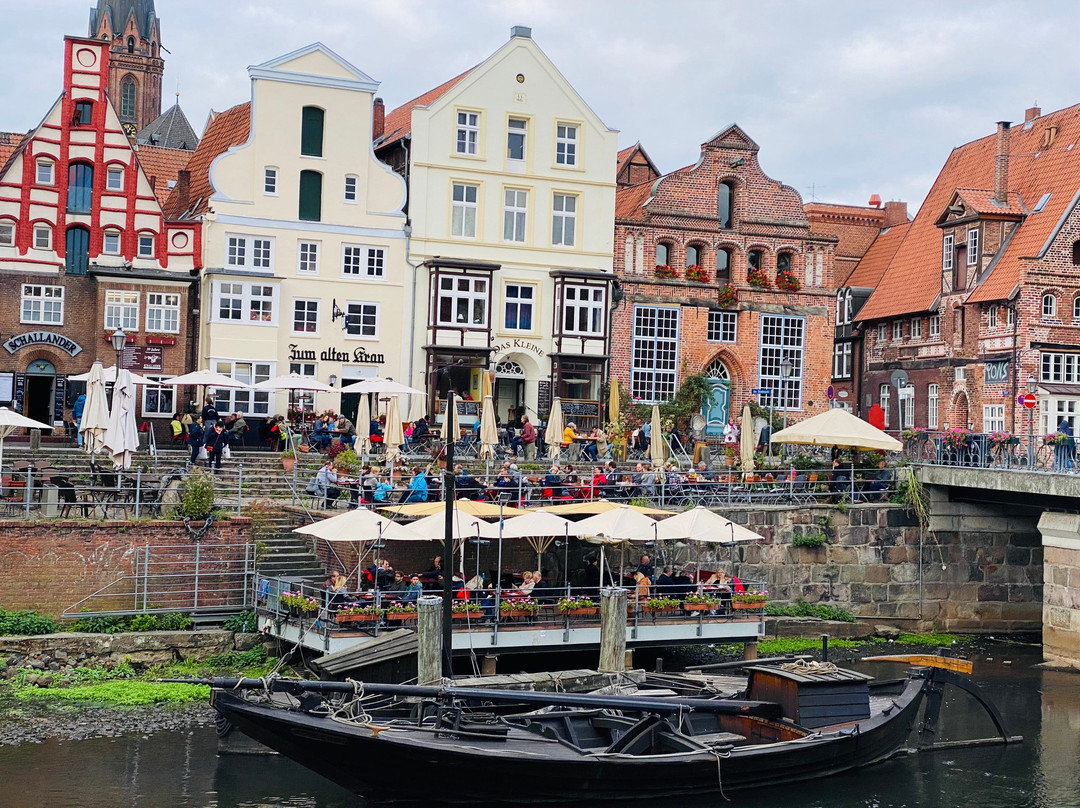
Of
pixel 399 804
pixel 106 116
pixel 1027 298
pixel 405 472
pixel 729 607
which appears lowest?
pixel 399 804

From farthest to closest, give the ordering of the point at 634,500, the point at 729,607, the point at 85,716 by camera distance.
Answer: the point at 634,500 → the point at 729,607 → the point at 85,716

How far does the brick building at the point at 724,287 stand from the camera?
156 ft

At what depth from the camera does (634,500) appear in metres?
33.9

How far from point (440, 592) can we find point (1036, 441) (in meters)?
16.1

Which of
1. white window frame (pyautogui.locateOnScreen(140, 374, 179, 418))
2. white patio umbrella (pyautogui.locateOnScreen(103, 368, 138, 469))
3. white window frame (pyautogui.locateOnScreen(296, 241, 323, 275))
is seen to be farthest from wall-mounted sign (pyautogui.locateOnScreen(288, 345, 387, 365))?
white patio umbrella (pyautogui.locateOnScreen(103, 368, 138, 469))

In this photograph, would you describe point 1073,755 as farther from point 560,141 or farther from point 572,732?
point 560,141

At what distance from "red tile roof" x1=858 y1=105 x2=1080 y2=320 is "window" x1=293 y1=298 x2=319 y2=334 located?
73.0 feet

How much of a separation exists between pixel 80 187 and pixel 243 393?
7.67 metres

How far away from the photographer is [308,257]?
142 feet

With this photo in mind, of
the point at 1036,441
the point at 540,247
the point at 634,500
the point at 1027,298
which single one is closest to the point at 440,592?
the point at 634,500

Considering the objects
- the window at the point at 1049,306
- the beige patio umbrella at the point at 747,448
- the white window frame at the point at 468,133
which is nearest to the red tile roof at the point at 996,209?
the window at the point at 1049,306

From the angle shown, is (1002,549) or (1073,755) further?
(1002,549)

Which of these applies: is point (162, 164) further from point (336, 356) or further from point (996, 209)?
point (996, 209)

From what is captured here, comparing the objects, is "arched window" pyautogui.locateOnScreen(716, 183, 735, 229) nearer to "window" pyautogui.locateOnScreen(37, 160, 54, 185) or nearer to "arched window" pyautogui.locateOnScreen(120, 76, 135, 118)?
"window" pyautogui.locateOnScreen(37, 160, 54, 185)
